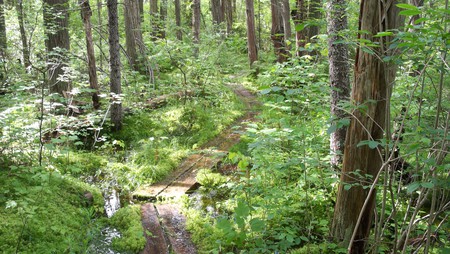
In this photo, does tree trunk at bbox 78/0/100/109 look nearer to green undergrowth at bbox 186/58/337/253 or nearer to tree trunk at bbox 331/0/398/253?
green undergrowth at bbox 186/58/337/253

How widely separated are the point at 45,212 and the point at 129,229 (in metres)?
1.06

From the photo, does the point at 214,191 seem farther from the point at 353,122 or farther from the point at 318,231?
the point at 353,122

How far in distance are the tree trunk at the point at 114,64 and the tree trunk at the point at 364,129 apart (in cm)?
515

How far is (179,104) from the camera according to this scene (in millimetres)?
9664

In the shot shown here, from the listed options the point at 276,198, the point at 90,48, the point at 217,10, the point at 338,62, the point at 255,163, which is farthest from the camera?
the point at 217,10

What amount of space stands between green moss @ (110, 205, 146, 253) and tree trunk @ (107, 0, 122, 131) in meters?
3.01

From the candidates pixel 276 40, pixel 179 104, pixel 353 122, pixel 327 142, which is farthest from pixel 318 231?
pixel 276 40

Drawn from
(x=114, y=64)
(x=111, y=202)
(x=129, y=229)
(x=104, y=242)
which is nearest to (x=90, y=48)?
(x=114, y=64)

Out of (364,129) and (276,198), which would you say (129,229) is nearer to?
(276,198)

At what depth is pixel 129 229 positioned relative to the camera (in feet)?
14.7

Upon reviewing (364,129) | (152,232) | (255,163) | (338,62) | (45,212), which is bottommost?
(152,232)

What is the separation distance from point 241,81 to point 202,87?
3974 millimetres

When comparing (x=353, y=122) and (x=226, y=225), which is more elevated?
(x=353, y=122)

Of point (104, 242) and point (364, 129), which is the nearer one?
point (364, 129)
